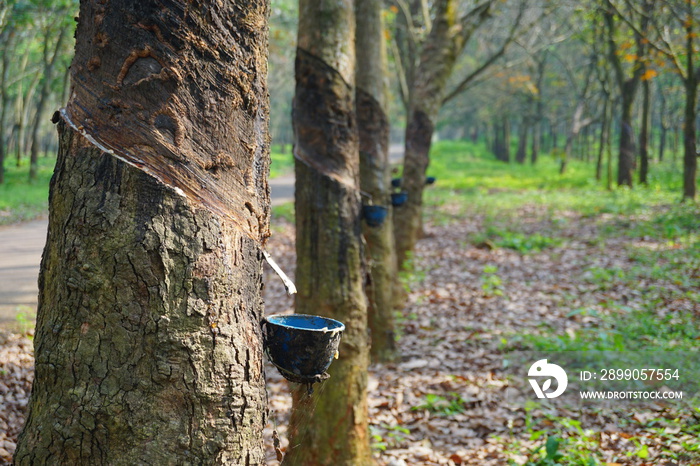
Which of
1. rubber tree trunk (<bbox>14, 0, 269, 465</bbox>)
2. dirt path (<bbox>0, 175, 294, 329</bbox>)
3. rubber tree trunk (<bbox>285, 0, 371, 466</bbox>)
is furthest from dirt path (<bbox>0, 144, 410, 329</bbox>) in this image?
rubber tree trunk (<bbox>14, 0, 269, 465</bbox>)

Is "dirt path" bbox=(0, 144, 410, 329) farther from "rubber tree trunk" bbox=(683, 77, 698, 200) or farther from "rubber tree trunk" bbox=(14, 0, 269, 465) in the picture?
"rubber tree trunk" bbox=(683, 77, 698, 200)

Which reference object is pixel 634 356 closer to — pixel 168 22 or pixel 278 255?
pixel 168 22

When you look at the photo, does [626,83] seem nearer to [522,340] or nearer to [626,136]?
A: [626,136]

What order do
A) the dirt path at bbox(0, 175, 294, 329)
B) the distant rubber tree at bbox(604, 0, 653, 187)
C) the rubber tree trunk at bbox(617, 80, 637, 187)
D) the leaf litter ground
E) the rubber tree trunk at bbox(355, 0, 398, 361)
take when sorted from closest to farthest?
1. the leaf litter ground
2. the dirt path at bbox(0, 175, 294, 329)
3. the rubber tree trunk at bbox(355, 0, 398, 361)
4. the distant rubber tree at bbox(604, 0, 653, 187)
5. the rubber tree trunk at bbox(617, 80, 637, 187)

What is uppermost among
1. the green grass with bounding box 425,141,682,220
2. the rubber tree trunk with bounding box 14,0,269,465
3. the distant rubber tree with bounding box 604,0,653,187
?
the distant rubber tree with bounding box 604,0,653,187

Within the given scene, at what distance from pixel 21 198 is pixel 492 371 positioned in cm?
1641

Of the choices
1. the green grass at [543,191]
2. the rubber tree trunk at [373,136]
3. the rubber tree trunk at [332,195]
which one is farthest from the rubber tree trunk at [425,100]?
the green grass at [543,191]

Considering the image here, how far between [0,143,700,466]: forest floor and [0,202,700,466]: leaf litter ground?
0.05 feet

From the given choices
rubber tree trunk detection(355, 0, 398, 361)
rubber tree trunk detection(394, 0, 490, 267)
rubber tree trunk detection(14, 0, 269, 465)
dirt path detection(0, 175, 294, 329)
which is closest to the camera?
rubber tree trunk detection(14, 0, 269, 465)

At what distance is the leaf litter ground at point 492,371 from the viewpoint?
4.15 metres

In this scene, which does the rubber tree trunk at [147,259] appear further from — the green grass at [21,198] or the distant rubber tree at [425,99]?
the distant rubber tree at [425,99]

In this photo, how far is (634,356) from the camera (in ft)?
17.6

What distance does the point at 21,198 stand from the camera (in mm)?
17406

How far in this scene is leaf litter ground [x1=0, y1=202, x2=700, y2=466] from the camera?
4.15 m
